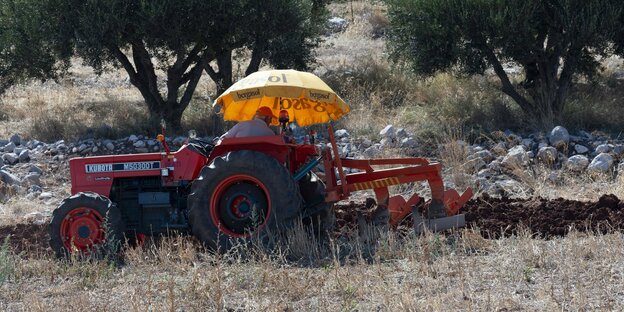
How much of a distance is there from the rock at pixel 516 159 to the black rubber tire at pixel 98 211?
6.75 meters

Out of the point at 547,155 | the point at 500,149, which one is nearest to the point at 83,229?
the point at 500,149

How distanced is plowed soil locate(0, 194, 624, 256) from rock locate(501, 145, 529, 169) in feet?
6.87

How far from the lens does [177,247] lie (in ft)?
30.0

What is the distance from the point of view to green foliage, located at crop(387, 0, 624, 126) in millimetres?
16969

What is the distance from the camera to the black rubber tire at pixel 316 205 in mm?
9727

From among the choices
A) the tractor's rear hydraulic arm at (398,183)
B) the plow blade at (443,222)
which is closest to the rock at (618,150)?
the tractor's rear hydraulic arm at (398,183)

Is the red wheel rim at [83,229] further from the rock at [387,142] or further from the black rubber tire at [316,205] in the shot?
the rock at [387,142]

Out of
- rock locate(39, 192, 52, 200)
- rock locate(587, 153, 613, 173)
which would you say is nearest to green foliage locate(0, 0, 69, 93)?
rock locate(39, 192, 52, 200)

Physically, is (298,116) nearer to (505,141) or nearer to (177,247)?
(177,247)

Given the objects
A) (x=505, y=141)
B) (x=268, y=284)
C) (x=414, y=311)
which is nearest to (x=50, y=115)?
(x=505, y=141)

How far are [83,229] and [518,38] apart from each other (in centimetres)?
1041

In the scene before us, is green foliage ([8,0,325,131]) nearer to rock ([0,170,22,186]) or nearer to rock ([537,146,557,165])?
rock ([0,170,22,186])

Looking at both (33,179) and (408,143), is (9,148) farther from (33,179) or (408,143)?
(408,143)

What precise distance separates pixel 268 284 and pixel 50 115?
14.1m
